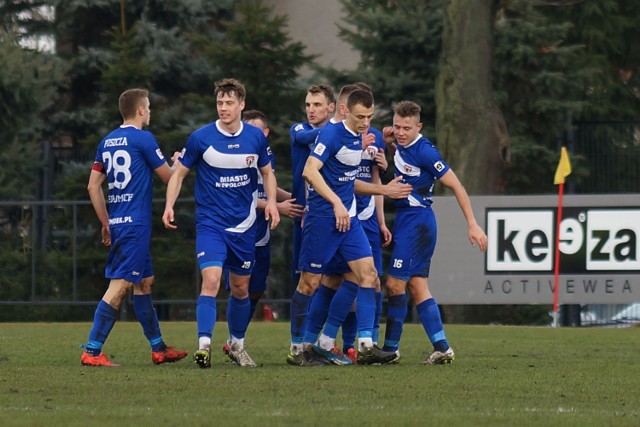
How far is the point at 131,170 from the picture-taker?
1164 cm

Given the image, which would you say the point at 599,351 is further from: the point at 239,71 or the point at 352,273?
the point at 239,71

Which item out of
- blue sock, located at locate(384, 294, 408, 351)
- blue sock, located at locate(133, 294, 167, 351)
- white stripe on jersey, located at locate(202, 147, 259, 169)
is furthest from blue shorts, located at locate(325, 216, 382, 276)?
blue sock, located at locate(133, 294, 167, 351)

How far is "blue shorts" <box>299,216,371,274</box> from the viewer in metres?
11.5

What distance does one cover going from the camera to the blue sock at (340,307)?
11.8 metres

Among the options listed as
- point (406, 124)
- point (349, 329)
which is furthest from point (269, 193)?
point (349, 329)

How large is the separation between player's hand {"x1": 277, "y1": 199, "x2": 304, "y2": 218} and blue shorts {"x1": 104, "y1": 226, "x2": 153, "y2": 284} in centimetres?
114

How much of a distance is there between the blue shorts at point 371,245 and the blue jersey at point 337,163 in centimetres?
58

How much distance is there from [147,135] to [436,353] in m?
2.74

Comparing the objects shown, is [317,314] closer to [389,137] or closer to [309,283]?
[309,283]

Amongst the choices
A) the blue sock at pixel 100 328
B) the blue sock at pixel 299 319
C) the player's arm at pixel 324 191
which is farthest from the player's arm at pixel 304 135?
the blue sock at pixel 100 328

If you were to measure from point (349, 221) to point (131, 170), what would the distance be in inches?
67.1

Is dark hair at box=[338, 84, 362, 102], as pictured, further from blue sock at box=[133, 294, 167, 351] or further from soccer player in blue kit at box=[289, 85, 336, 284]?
blue sock at box=[133, 294, 167, 351]

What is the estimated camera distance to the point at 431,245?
1188 cm

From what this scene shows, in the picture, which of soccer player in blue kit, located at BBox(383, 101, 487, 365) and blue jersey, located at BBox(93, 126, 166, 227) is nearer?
blue jersey, located at BBox(93, 126, 166, 227)
